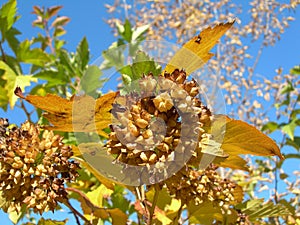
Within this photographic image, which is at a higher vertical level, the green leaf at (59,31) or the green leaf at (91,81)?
the green leaf at (59,31)

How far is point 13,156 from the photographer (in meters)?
0.89

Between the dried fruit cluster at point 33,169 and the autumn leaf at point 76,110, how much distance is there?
9 centimetres

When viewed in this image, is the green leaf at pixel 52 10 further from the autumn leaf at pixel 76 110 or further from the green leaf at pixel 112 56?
the autumn leaf at pixel 76 110

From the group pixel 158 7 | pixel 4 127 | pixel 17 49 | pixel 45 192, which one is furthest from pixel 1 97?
pixel 158 7

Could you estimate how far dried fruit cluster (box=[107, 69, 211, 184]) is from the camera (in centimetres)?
71

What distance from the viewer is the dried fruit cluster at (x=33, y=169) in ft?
2.85

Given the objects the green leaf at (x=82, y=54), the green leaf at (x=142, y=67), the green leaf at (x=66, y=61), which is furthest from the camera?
the green leaf at (x=82, y=54)

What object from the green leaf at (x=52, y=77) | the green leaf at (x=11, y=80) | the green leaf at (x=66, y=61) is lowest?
→ the green leaf at (x=11, y=80)

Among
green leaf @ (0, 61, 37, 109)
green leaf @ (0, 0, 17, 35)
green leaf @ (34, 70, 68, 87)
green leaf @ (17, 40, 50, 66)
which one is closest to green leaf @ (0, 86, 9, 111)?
green leaf @ (0, 61, 37, 109)

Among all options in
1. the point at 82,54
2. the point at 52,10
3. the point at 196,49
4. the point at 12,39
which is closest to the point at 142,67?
the point at 196,49

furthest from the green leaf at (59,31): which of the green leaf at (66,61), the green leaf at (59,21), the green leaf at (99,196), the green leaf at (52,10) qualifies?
the green leaf at (99,196)

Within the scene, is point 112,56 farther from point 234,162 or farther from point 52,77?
point 234,162

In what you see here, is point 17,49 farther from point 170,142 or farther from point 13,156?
point 170,142

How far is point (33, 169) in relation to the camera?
90 centimetres
